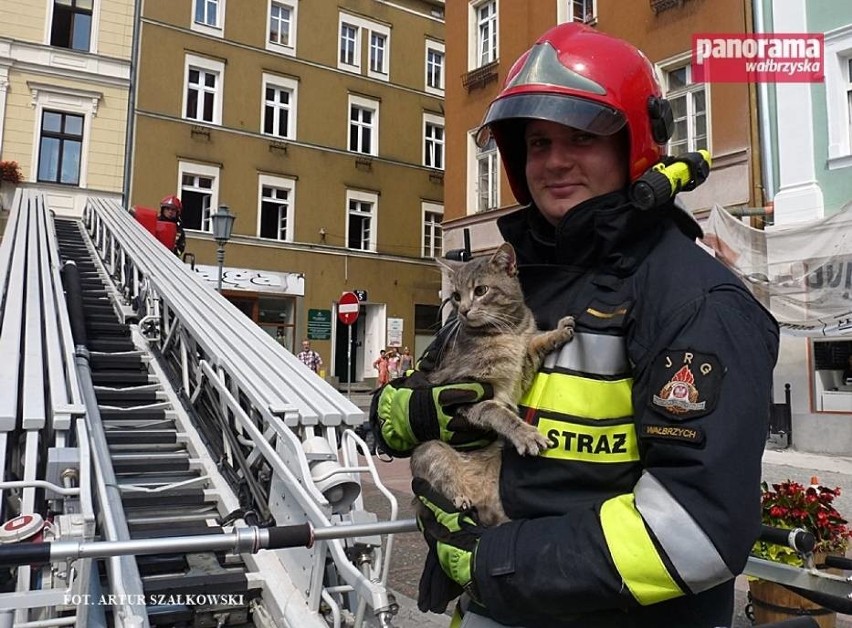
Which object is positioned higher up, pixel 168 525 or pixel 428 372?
pixel 428 372

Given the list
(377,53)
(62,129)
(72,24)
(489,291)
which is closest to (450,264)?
(489,291)

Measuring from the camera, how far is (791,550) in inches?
147

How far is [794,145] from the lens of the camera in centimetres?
1173

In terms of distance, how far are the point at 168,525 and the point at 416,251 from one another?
2551 cm

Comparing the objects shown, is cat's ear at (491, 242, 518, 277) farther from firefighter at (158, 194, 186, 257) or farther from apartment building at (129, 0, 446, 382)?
apartment building at (129, 0, 446, 382)

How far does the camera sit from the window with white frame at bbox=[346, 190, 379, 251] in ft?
91.2

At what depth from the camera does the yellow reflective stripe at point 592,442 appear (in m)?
1.48

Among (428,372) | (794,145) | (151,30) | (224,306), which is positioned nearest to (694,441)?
(428,372)

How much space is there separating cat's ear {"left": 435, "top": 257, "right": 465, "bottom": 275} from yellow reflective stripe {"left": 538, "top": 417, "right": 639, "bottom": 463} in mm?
1188

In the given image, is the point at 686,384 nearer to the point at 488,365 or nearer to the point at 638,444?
the point at 638,444

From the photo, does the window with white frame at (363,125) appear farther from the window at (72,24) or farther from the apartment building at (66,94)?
the window at (72,24)

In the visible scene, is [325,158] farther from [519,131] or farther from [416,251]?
[519,131]

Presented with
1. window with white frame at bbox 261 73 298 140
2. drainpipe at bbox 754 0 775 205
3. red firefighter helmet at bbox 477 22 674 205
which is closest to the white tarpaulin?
drainpipe at bbox 754 0 775 205

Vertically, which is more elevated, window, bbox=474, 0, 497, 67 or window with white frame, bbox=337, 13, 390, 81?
window with white frame, bbox=337, 13, 390, 81
